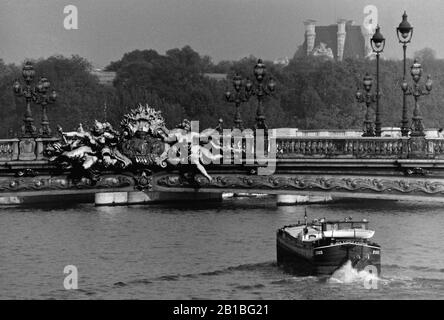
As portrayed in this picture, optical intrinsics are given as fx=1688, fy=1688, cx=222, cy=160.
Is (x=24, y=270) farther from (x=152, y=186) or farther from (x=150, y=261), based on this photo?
(x=152, y=186)

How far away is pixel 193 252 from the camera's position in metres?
43.3

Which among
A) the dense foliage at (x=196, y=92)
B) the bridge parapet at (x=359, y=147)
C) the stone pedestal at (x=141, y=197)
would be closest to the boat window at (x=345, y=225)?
the bridge parapet at (x=359, y=147)

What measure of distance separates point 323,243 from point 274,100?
3072 inches

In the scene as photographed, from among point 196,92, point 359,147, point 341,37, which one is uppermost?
point 341,37

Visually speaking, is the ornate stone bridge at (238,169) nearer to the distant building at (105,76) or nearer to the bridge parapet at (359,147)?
the bridge parapet at (359,147)

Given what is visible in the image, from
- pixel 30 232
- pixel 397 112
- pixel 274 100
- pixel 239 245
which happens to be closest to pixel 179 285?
pixel 239 245

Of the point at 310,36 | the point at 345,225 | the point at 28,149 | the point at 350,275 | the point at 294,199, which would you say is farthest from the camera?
the point at 310,36

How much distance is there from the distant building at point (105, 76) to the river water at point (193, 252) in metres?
67.8

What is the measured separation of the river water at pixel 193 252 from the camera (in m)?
37.0

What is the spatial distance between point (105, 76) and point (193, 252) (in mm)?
85237

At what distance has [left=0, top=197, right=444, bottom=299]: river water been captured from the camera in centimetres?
3703

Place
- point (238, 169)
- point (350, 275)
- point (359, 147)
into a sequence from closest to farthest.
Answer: point (350, 275) → point (359, 147) → point (238, 169)

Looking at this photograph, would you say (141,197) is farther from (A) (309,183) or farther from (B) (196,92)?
(B) (196,92)

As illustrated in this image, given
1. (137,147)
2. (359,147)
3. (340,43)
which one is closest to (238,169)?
(137,147)
